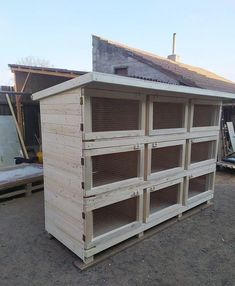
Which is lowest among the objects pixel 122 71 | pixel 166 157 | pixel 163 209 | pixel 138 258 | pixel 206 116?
pixel 138 258

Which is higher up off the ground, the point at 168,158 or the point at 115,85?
the point at 115,85

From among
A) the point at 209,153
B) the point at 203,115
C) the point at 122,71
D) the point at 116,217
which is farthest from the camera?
the point at 122,71

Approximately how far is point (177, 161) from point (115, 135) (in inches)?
50.1

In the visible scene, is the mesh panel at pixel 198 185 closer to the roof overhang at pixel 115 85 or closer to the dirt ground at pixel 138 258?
the dirt ground at pixel 138 258

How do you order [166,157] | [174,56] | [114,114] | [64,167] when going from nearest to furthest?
1. [64,167]
2. [114,114]
3. [166,157]
4. [174,56]

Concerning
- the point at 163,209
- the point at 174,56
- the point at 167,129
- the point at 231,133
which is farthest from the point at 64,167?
the point at 174,56

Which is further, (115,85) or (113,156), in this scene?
(113,156)

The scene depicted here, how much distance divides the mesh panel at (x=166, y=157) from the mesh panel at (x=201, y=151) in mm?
569

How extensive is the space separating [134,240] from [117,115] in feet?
4.73

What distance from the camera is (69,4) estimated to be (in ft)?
19.1

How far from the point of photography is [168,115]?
2.81 metres

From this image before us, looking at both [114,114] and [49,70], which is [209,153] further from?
[49,70]

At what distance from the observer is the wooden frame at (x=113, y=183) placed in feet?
6.22

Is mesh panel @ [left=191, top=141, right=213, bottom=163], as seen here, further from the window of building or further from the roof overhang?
the window of building
